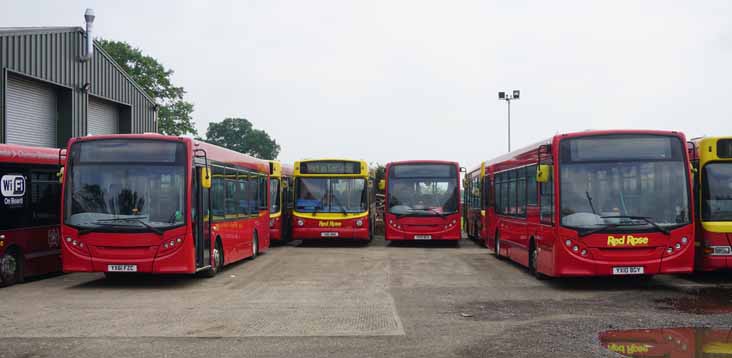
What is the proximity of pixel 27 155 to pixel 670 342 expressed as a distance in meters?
12.8

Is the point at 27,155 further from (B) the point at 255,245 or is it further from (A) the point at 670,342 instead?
(A) the point at 670,342

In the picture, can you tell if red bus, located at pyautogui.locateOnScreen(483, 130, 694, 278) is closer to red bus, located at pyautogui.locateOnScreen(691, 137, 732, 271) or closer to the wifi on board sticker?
red bus, located at pyautogui.locateOnScreen(691, 137, 732, 271)

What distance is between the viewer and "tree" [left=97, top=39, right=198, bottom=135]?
55.1 meters

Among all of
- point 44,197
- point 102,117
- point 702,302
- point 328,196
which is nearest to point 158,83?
point 102,117

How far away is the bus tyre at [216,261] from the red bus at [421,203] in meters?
9.28

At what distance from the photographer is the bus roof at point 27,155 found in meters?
15.2

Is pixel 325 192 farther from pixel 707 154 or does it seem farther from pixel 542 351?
pixel 542 351

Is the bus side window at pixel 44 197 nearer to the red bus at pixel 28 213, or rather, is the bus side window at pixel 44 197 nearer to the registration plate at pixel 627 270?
the red bus at pixel 28 213

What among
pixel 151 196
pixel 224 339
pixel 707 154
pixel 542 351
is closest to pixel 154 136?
pixel 151 196

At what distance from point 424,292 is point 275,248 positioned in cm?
1405

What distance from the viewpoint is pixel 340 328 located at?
31.5ft

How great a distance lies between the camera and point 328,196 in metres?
26.2

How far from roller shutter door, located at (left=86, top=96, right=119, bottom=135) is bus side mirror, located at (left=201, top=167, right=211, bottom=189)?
52.1ft

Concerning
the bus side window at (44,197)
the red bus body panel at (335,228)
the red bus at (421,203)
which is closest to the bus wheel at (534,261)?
the red bus at (421,203)
